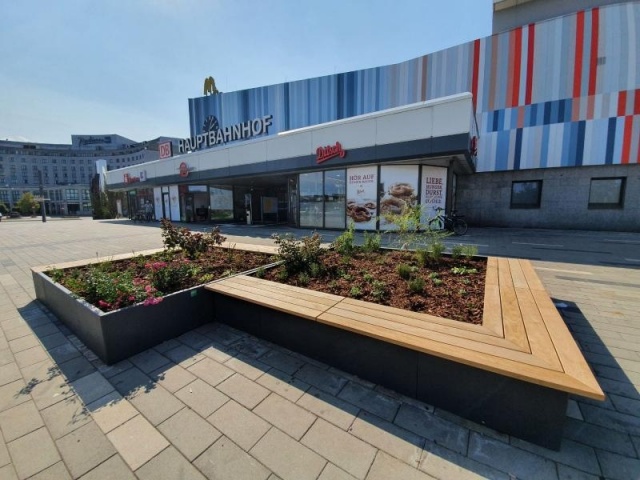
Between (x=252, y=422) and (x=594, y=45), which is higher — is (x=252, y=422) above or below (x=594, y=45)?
below

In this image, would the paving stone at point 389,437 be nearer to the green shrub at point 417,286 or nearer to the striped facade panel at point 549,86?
the green shrub at point 417,286

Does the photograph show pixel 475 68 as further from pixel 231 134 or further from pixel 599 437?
pixel 599 437

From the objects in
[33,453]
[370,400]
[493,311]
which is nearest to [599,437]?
[493,311]

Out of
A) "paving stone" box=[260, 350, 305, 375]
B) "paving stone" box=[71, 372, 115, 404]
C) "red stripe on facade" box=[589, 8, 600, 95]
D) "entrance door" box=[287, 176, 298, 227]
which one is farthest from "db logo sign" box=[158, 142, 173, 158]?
"red stripe on facade" box=[589, 8, 600, 95]

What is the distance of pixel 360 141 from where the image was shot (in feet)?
37.4

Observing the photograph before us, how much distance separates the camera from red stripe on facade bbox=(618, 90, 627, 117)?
12336 millimetres

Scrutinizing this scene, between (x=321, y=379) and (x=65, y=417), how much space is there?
196 cm

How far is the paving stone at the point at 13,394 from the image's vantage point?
7.35 feet

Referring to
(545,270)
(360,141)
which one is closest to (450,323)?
(545,270)

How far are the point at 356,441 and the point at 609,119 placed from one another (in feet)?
58.6

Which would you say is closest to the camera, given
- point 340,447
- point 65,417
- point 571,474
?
point 571,474

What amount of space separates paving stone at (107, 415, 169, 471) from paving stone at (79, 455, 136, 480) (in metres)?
0.03

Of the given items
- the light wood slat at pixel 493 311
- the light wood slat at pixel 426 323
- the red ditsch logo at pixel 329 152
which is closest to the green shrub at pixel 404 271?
the light wood slat at pixel 493 311

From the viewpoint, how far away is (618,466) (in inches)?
65.3
